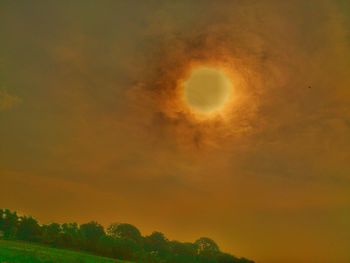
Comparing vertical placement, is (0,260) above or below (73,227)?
below

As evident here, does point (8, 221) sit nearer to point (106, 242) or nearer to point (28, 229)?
point (28, 229)

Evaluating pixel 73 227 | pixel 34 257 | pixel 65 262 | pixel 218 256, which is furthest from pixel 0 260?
pixel 218 256

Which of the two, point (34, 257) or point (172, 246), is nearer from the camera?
point (34, 257)

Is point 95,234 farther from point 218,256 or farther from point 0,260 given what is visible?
point 0,260

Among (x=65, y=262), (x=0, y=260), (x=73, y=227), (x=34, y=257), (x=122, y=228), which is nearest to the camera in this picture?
(x=0, y=260)

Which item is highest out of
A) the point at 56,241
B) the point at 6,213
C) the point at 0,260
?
the point at 6,213

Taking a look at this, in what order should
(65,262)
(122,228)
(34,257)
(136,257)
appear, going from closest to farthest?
(34,257)
(65,262)
(136,257)
(122,228)

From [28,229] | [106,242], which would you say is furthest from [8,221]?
[106,242]
